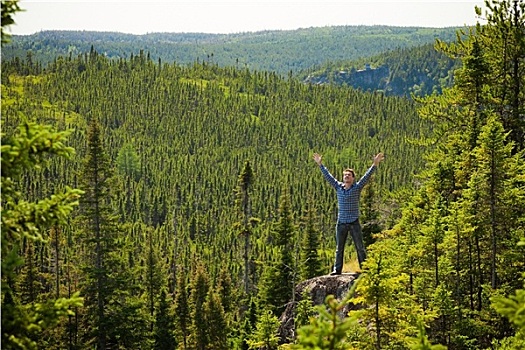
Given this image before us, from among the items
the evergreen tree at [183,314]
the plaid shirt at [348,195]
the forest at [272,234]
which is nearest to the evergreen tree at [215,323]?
the forest at [272,234]

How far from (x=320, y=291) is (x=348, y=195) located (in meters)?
5.14

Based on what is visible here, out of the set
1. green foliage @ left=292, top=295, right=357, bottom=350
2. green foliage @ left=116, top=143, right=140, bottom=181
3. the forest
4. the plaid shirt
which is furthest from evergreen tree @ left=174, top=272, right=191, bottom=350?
green foliage @ left=116, top=143, right=140, bottom=181

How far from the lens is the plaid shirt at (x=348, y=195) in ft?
48.6

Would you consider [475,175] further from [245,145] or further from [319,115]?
[319,115]

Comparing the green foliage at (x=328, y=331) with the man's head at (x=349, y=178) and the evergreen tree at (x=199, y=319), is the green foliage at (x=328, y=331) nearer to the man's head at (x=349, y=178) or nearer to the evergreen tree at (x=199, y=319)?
the man's head at (x=349, y=178)

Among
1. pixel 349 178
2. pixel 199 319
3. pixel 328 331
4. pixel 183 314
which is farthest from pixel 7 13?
pixel 183 314

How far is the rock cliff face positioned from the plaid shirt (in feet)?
8.13

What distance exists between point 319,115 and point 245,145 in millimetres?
28852

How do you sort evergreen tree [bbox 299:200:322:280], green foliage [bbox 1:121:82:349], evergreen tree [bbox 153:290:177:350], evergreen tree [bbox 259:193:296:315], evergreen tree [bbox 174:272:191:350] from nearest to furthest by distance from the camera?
green foliage [bbox 1:121:82:349] → evergreen tree [bbox 259:193:296:315] → evergreen tree [bbox 299:200:322:280] → evergreen tree [bbox 153:290:177:350] → evergreen tree [bbox 174:272:191:350]

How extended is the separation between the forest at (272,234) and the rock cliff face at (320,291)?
39cm

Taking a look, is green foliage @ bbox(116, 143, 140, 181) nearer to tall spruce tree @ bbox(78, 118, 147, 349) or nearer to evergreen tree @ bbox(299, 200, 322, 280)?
evergreen tree @ bbox(299, 200, 322, 280)

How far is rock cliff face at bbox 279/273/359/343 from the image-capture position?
17.0m

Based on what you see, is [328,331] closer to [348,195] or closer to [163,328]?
[348,195]

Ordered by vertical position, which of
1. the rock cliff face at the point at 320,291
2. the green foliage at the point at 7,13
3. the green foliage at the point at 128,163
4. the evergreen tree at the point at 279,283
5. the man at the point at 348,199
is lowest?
the green foliage at the point at 128,163
